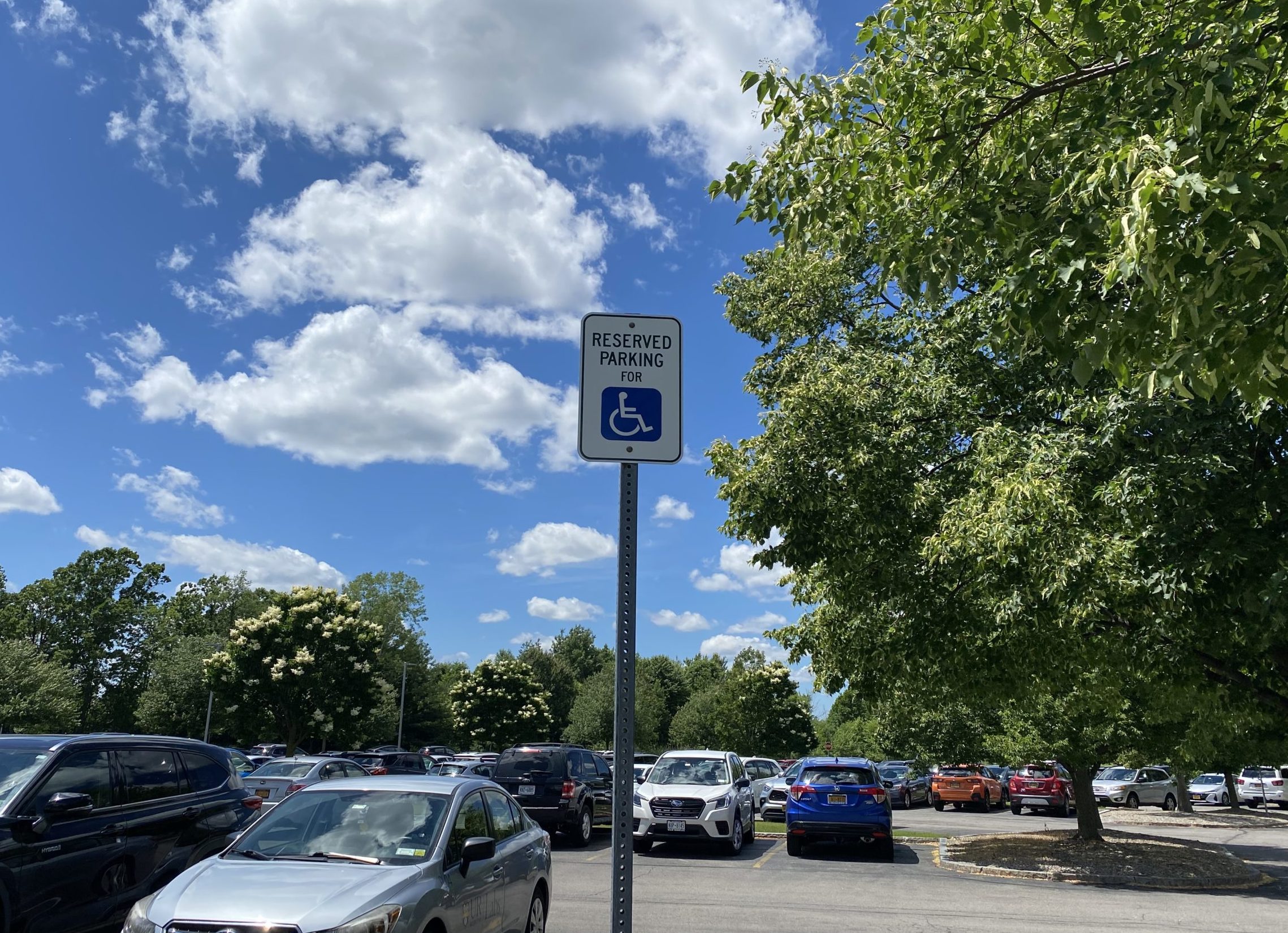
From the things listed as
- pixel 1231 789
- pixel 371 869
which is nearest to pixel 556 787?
pixel 371 869

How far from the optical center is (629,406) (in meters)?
3.89

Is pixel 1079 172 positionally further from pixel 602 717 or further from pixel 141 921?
pixel 602 717

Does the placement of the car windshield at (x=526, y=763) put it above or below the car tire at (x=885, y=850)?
above

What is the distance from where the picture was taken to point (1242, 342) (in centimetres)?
425

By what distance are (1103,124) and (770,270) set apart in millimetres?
11962

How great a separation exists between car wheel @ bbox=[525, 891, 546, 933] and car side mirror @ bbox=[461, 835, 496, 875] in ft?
5.04

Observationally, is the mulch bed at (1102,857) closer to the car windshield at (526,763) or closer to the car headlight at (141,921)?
the car windshield at (526,763)

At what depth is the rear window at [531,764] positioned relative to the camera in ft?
61.9

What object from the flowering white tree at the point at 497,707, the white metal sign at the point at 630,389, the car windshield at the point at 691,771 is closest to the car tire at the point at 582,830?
the car windshield at the point at 691,771

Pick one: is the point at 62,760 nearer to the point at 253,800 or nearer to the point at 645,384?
the point at 253,800

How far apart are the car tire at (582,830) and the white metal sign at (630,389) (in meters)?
16.4

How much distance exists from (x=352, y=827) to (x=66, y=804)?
224 centimetres

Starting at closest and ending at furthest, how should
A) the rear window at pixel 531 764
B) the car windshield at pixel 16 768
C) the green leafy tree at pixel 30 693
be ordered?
the car windshield at pixel 16 768 → the rear window at pixel 531 764 → the green leafy tree at pixel 30 693

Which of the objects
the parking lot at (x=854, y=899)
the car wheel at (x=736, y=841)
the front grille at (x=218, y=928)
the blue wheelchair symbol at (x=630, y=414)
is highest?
the blue wheelchair symbol at (x=630, y=414)
